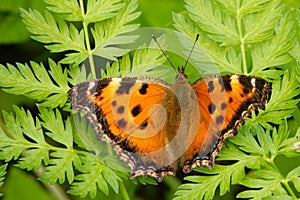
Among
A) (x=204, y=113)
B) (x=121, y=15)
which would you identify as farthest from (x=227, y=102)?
(x=121, y=15)

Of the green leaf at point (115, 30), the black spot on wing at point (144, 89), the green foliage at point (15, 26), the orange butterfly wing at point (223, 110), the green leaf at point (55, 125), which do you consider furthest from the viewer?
the green foliage at point (15, 26)

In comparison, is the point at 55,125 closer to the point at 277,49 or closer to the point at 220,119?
the point at 220,119

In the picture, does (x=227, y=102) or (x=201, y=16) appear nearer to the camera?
(x=227, y=102)

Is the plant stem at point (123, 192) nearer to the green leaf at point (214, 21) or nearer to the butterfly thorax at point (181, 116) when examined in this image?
the butterfly thorax at point (181, 116)

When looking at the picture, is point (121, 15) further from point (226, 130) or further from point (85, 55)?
point (226, 130)

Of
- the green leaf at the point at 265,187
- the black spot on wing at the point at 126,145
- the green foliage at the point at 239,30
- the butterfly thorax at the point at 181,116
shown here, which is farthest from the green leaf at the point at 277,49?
the black spot on wing at the point at 126,145

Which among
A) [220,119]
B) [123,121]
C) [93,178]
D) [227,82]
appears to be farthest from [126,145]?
[227,82]
